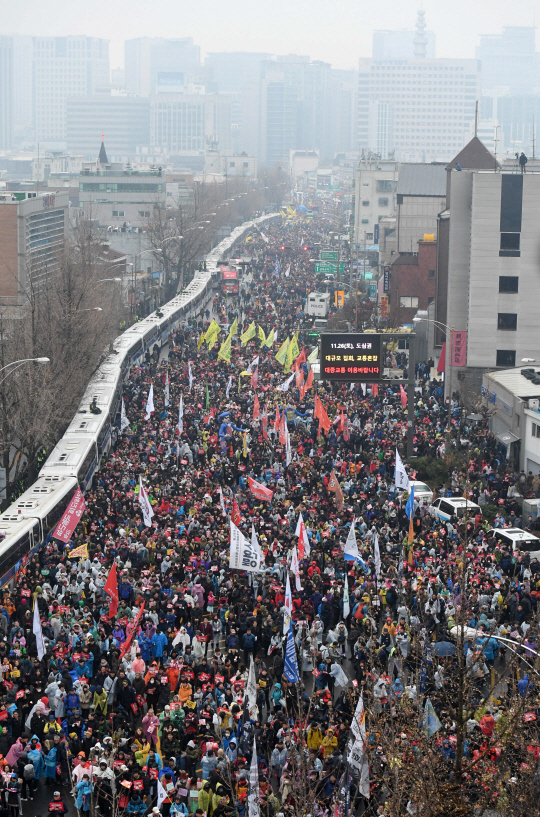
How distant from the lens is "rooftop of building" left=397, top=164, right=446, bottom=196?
93.3 meters

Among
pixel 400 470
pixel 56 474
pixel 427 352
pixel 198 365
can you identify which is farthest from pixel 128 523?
pixel 427 352

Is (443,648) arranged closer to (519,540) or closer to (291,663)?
(291,663)

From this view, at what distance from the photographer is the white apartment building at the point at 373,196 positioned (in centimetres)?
13050

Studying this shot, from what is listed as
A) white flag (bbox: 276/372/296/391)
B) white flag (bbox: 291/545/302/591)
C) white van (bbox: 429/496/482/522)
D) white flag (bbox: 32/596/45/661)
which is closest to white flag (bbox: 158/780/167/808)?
white flag (bbox: 32/596/45/661)

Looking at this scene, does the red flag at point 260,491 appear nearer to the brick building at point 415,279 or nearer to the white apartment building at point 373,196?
the brick building at point 415,279

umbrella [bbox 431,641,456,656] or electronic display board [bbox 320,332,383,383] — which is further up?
electronic display board [bbox 320,332,383,383]

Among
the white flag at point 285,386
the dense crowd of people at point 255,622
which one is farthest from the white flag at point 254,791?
the white flag at point 285,386

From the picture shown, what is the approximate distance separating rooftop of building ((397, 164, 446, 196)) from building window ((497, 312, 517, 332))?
40.8m

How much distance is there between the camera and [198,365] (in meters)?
53.9

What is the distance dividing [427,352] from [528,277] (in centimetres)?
1108

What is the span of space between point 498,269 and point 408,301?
24.5m

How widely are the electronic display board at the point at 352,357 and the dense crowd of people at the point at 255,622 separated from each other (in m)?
1.73

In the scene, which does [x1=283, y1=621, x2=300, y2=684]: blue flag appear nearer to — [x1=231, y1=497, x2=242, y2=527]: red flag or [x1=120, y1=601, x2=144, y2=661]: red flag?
[x1=120, y1=601, x2=144, y2=661]: red flag

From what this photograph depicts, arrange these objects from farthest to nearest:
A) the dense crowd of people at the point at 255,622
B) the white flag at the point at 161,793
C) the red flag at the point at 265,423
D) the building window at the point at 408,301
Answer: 1. the building window at the point at 408,301
2. the red flag at the point at 265,423
3. the dense crowd of people at the point at 255,622
4. the white flag at the point at 161,793
